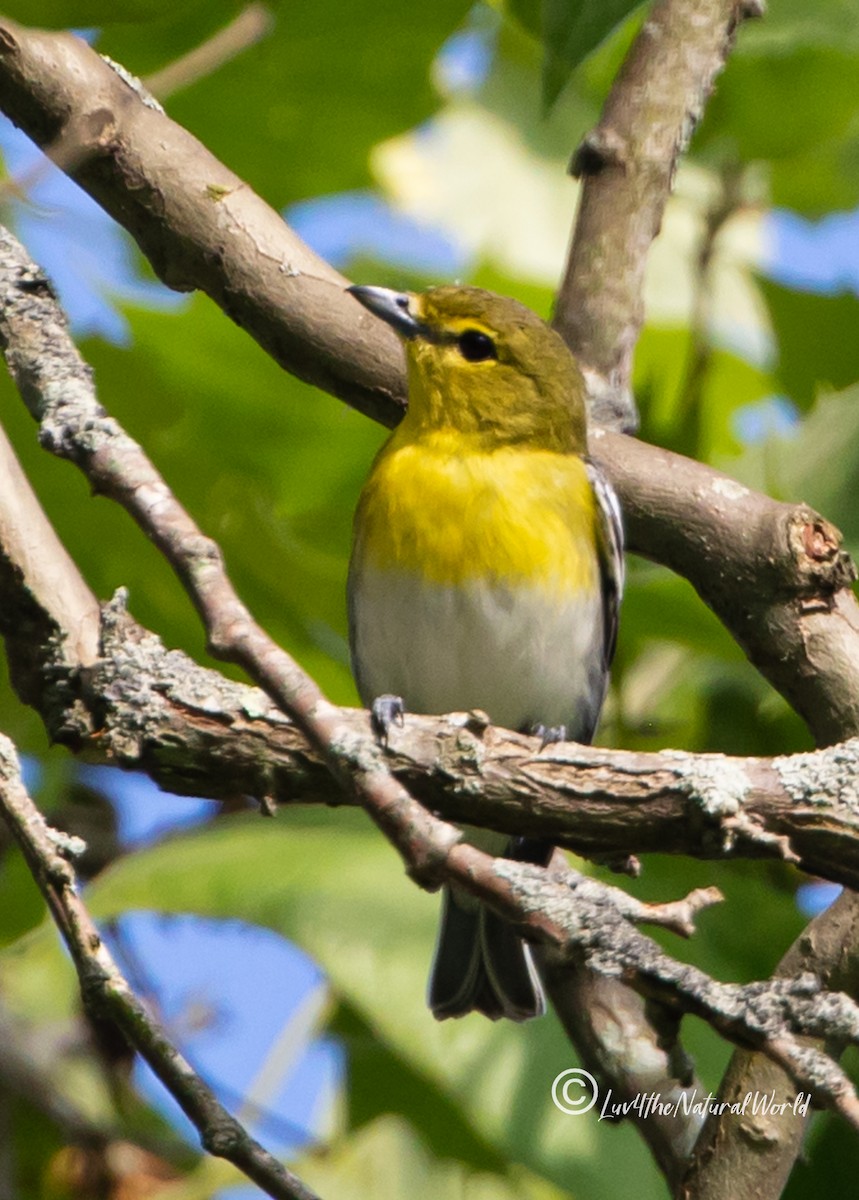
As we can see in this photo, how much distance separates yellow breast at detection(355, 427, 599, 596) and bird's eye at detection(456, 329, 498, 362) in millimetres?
264

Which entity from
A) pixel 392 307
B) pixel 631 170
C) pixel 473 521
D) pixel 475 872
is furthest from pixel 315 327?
pixel 475 872

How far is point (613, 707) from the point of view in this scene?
3.94 m

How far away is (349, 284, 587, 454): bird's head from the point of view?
154 inches

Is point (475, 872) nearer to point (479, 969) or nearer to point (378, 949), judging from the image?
point (378, 949)

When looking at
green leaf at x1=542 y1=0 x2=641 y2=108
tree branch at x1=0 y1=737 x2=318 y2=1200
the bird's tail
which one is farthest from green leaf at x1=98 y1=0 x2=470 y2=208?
tree branch at x1=0 y1=737 x2=318 y2=1200

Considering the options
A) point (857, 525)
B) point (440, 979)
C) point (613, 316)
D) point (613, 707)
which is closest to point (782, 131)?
point (613, 316)

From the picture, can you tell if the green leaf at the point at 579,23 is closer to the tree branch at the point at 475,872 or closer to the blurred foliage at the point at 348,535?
the blurred foliage at the point at 348,535

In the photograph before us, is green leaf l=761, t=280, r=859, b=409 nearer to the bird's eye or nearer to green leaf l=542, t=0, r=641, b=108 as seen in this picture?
the bird's eye

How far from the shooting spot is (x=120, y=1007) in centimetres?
184

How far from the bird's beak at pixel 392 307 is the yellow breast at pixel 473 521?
0.99ft

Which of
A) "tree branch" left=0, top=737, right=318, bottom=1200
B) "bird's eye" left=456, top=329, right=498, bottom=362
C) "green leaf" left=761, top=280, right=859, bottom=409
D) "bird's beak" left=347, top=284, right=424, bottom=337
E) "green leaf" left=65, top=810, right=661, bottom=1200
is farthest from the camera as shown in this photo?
"green leaf" left=761, top=280, right=859, bottom=409

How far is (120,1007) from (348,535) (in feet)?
8.16

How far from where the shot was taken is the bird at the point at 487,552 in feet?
12.3

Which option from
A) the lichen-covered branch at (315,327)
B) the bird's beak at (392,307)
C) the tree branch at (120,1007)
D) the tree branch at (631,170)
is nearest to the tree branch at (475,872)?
the tree branch at (120,1007)
